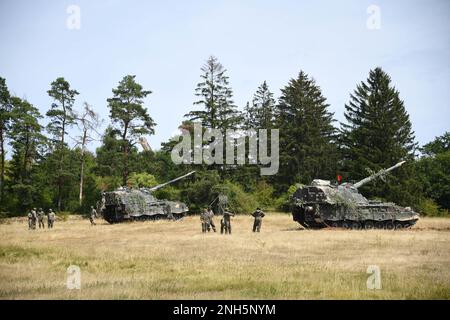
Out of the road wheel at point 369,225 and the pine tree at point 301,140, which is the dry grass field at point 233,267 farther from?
the pine tree at point 301,140

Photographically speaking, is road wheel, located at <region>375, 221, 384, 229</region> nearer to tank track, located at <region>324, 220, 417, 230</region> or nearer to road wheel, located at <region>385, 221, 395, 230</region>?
tank track, located at <region>324, 220, 417, 230</region>

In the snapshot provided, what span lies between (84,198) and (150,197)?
46.2ft

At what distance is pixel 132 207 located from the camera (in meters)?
31.7

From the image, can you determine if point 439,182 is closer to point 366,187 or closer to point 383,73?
point 366,187

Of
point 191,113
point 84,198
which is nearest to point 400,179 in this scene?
point 191,113

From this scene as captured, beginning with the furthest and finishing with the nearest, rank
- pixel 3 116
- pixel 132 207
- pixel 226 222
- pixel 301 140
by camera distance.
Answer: pixel 301 140 → pixel 3 116 → pixel 132 207 → pixel 226 222

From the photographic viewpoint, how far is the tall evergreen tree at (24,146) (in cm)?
4128

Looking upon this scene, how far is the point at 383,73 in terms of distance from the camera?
154ft

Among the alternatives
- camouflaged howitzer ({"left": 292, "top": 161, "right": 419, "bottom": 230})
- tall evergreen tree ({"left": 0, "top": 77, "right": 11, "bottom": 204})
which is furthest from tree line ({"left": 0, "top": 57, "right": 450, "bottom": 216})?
camouflaged howitzer ({"left": 292, "top": 161, "right": 419, "bottom": 230})

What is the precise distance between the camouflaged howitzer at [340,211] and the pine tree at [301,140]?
22939 millimetres

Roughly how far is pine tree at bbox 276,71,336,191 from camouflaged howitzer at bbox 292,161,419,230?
22.9 m

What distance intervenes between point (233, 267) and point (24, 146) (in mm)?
33901

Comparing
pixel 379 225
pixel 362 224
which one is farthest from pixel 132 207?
pixel 379 225

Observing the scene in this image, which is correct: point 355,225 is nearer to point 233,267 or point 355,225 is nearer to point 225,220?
point 225,220
